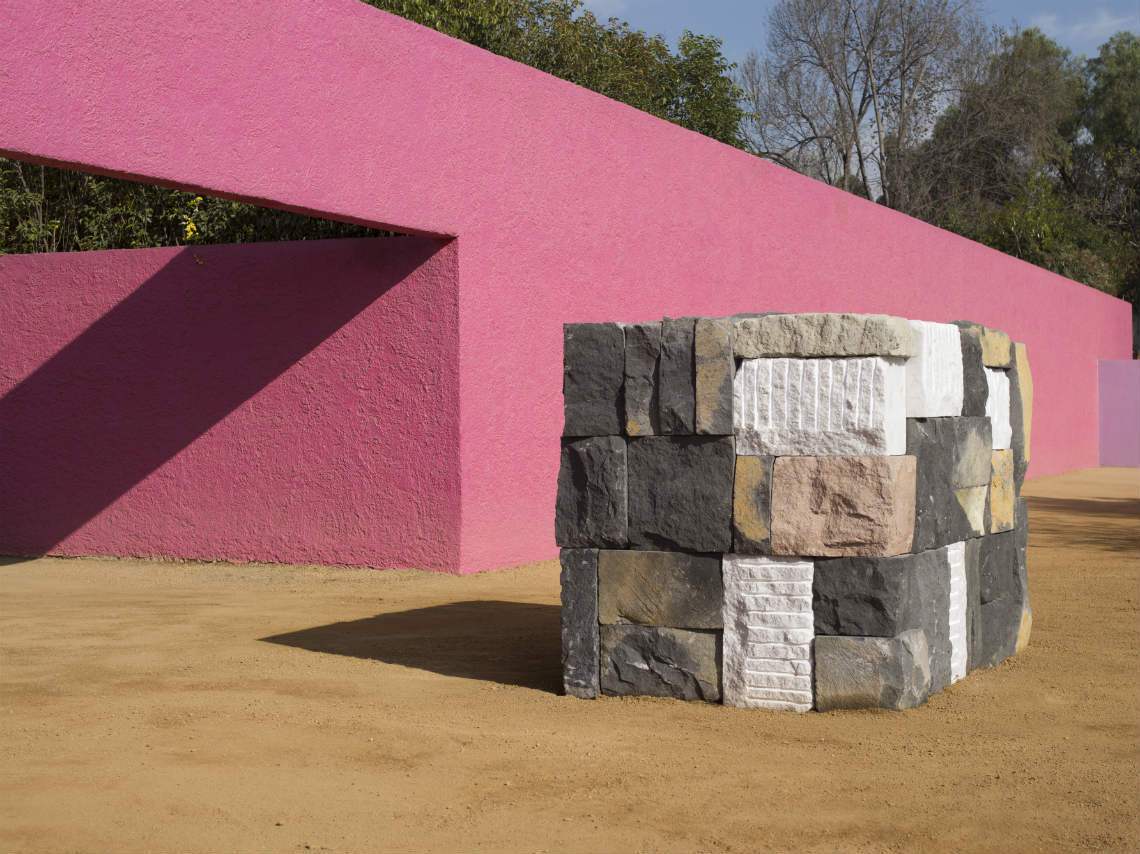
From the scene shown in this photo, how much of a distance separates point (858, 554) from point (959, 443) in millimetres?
844

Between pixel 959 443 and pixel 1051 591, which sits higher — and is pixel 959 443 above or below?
above

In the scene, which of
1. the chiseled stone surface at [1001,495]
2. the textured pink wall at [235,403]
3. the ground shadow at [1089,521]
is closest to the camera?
the chiseled stone surface at [1001,495]

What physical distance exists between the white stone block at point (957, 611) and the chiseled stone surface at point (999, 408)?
0.65 metres

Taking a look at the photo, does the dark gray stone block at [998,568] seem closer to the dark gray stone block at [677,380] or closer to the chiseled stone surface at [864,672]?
the chiseled stone surface at [864,672]

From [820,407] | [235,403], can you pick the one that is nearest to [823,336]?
[820,407]

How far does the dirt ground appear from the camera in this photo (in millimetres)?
3260

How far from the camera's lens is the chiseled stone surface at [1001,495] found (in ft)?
17.4

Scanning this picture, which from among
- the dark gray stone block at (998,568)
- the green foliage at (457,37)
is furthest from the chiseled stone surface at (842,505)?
the green foliage at (457,37)

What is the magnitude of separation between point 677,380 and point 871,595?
1034 millimetres

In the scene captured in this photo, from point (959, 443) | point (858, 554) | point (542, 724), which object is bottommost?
point (542, 724)

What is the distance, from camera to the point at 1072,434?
20672 millimetres

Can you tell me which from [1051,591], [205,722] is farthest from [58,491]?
[1051,591]

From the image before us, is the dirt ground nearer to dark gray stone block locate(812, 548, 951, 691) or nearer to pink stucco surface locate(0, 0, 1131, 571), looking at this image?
dark gray stone block locate(812, 548, 951, 691)

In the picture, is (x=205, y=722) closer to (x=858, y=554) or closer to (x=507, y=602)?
(x=858, y=554)
